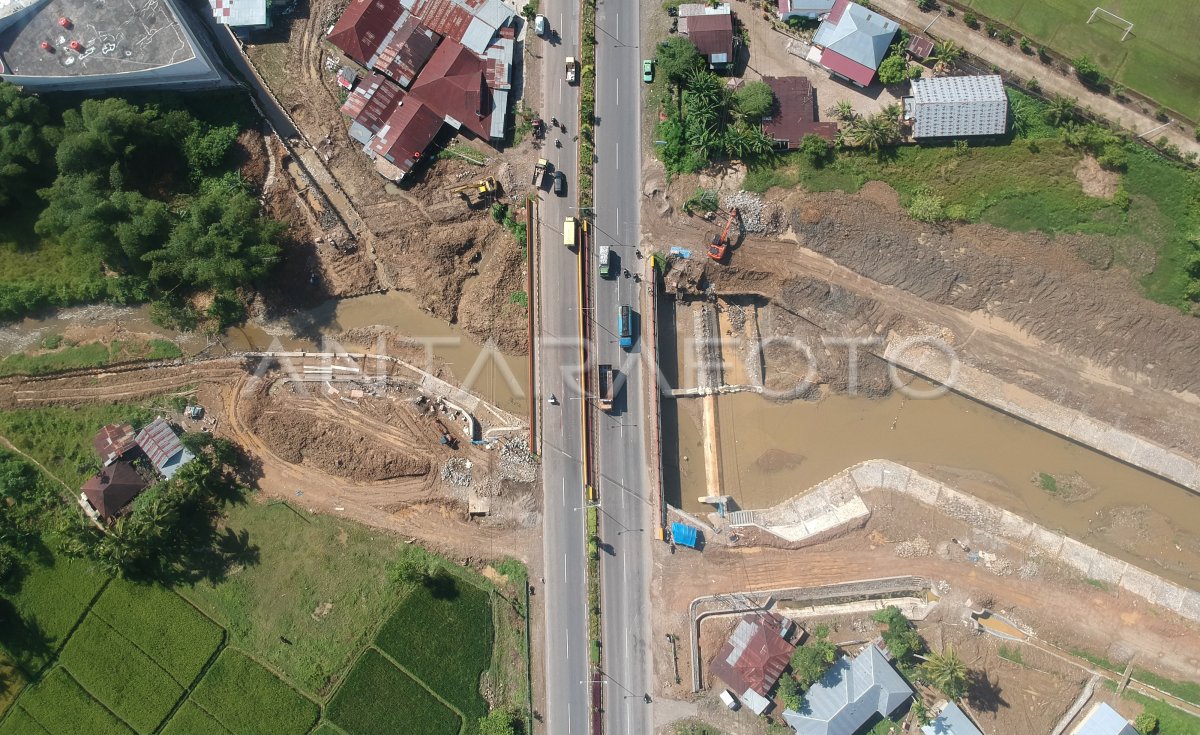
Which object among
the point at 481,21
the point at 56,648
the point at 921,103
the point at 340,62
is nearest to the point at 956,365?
the point at 921,103

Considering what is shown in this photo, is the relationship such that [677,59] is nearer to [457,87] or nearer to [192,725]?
[457,87]

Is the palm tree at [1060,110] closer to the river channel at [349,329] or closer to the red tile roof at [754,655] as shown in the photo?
the red tile roof at [754,655]

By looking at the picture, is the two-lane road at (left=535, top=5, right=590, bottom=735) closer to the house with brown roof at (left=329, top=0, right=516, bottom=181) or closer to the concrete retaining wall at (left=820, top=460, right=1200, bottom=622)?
the house with brown roof at (left=329, top=0, right=516, bottom=181)

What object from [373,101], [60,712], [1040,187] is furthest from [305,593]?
[1040,187]

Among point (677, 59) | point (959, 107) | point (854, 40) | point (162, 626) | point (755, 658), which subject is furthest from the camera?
point (677, 59)

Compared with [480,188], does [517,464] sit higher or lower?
lower

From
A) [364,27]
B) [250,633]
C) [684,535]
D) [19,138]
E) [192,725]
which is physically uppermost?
[364,27]

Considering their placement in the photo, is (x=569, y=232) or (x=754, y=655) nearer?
(x=754, y=655)
